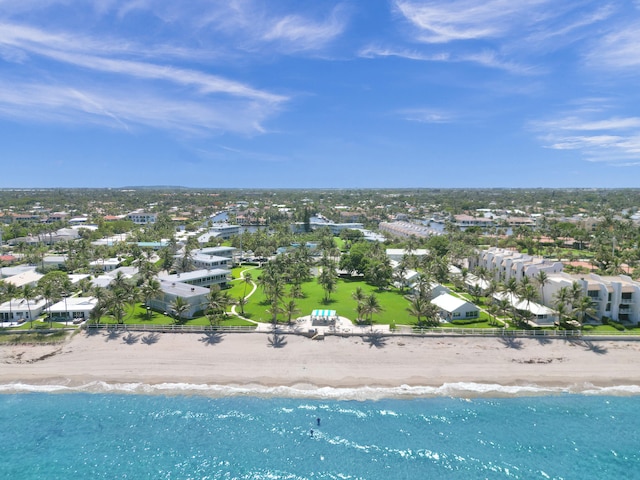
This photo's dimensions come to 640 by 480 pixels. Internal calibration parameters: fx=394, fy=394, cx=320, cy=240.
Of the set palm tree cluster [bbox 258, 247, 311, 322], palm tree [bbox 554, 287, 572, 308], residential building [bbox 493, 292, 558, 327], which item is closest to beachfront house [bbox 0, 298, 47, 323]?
palm tree cluster [bbox 258, 247, 311, 322]

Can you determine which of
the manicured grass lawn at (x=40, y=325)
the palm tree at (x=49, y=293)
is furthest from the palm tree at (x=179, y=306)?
the palm tree at (x=49, y=293)

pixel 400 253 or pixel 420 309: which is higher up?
pixel 400 253

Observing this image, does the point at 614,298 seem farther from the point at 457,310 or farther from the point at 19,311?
the point at 19,311

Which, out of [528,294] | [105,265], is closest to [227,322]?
[528,294]

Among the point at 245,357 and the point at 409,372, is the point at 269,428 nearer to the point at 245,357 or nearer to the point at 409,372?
the point at 245,357

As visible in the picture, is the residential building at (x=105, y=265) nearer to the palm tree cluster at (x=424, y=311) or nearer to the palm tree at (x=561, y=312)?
the palm tree cluster at (x=424, y=311)
